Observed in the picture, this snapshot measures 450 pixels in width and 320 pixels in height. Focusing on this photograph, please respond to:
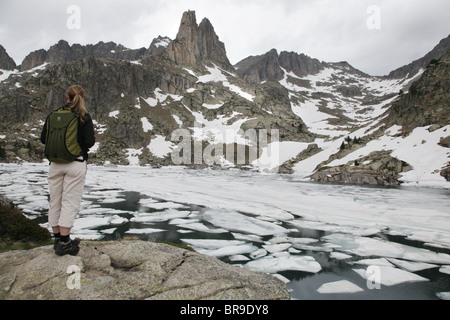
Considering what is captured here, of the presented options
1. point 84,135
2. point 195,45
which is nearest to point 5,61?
point 195,45

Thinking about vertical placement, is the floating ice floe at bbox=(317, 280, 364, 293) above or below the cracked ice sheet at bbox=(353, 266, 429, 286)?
above

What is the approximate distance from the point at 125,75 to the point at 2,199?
12344 centimetres

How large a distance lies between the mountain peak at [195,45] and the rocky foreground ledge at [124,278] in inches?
6225

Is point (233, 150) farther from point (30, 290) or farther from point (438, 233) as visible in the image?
point (30, 290)

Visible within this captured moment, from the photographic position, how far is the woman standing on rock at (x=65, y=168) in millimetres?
3922

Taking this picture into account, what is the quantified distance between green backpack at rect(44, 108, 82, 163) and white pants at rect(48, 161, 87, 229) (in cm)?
15

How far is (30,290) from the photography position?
3195mm

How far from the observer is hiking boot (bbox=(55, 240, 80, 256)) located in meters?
3.94

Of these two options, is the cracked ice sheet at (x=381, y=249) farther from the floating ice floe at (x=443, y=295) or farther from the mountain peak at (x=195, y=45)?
the mountain peak at (x=195, y=45)

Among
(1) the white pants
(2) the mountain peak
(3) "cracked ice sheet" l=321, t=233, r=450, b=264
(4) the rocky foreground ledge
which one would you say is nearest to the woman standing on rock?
(1) the white pants

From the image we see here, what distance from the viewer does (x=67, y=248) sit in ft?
13.1

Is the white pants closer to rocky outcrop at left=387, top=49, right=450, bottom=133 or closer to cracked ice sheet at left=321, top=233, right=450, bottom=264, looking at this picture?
cracked ice sheet at left=321, top=233, right=450, bottom=264

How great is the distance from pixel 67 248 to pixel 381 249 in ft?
26.6
